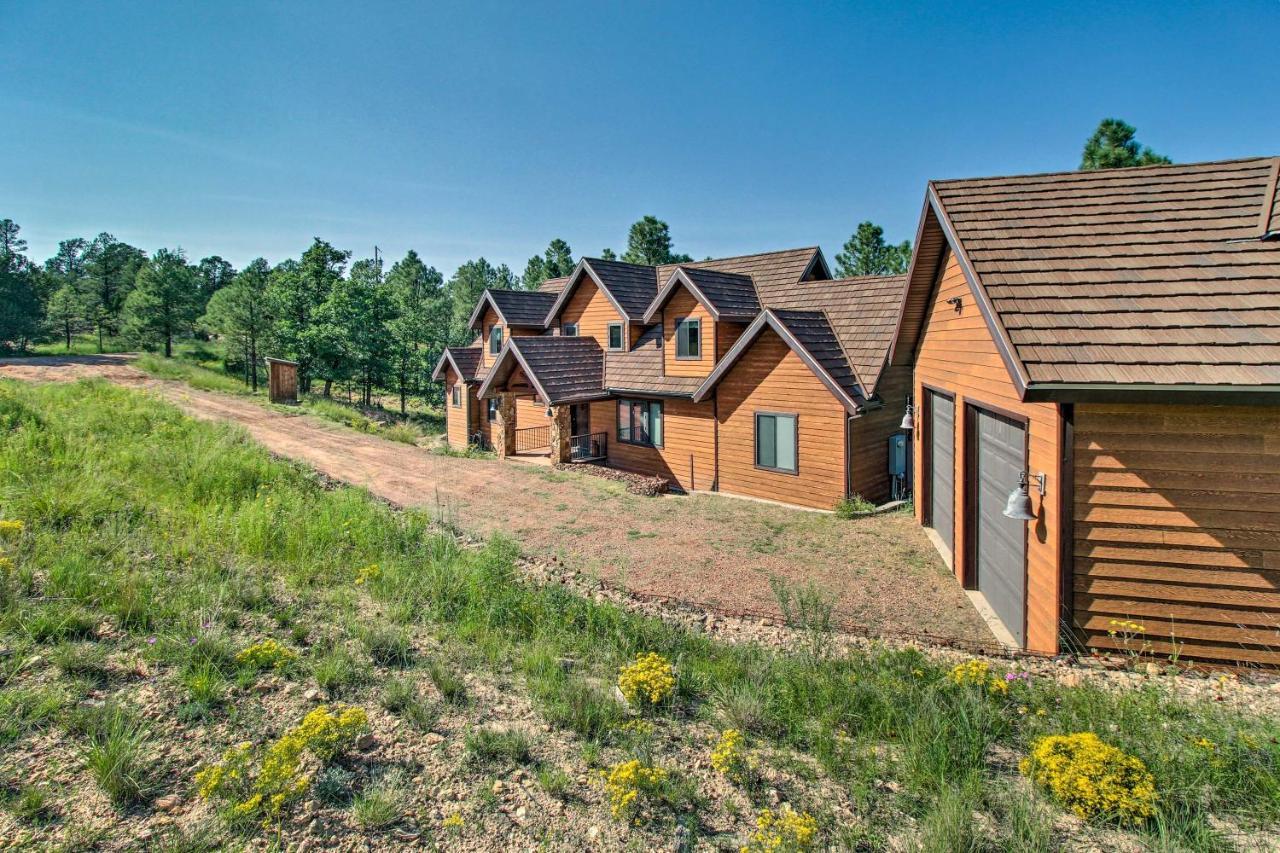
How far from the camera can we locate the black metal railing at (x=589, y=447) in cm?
2019

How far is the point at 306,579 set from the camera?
6.47 m

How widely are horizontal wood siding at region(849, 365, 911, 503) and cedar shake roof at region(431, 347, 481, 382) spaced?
56.5ft

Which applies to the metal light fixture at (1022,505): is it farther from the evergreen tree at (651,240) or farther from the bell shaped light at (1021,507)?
the evergreen tree at (651,240)

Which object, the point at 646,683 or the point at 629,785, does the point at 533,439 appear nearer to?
the point at 646,683

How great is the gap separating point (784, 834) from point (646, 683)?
166 centimetres

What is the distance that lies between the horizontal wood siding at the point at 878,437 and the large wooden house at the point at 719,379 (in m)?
0.05

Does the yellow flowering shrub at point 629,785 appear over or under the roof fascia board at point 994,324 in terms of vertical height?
under

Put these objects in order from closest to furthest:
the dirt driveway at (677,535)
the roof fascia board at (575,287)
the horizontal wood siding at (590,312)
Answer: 1. the dirt driveway at (677,535)
2. the roof fascia board at (575,287)
3. the horizontal wood siding at (590,312)

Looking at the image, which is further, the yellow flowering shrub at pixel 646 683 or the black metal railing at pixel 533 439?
the black metal railing at pixel 533 439

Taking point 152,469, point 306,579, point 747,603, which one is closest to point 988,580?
point 747,603

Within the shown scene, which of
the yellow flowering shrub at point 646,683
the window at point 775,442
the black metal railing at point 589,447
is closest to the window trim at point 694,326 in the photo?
the window at point 775,442

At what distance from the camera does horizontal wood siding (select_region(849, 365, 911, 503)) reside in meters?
14.4

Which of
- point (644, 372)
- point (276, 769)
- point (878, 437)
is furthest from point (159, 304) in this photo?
point (276, 769)

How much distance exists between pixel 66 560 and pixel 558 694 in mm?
4864
